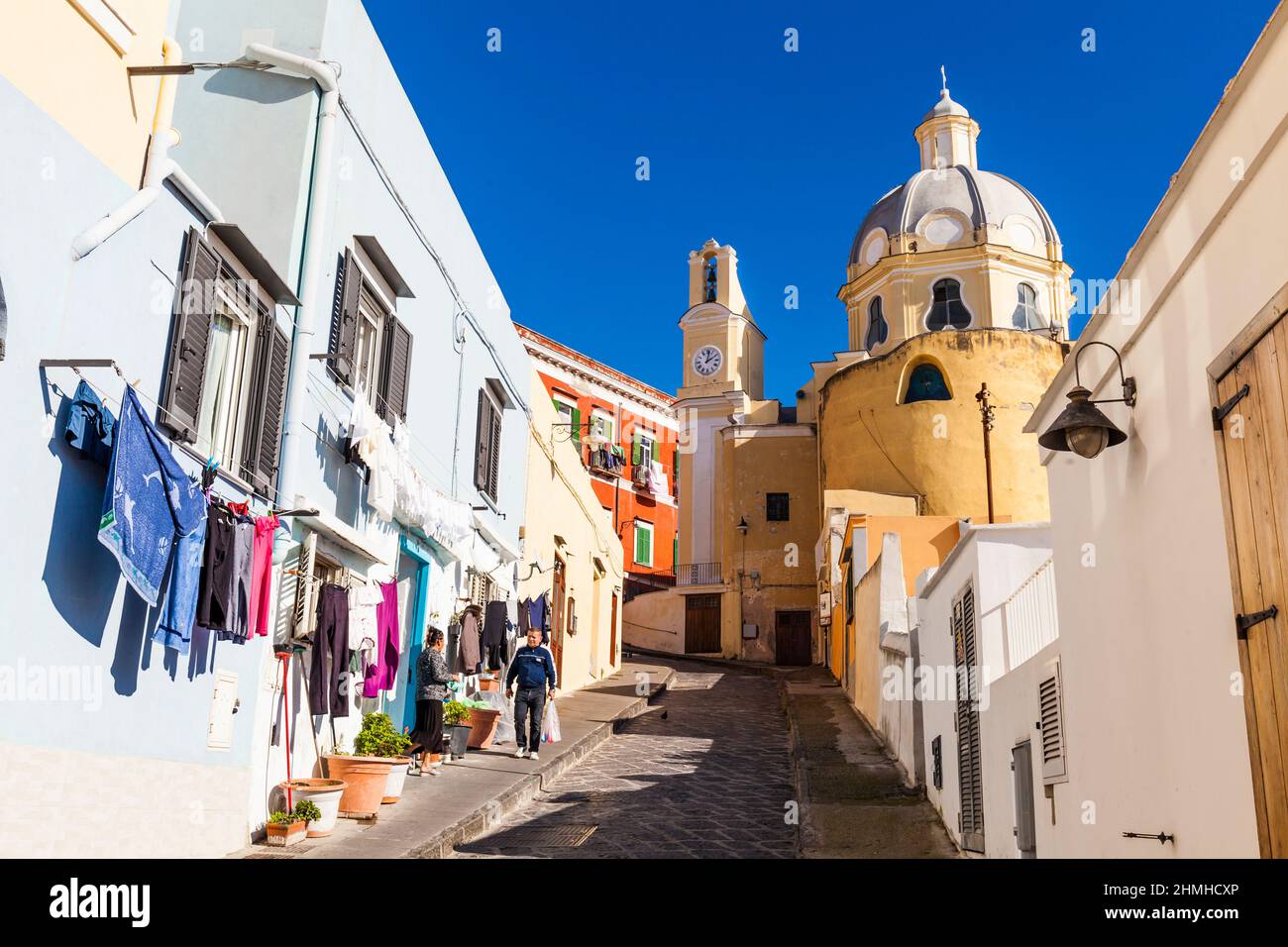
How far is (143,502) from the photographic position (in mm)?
6262

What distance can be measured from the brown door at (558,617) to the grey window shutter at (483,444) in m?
4.82

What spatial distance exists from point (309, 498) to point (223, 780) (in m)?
2.39

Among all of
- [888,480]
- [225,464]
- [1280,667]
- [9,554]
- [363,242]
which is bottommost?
[1280,667]

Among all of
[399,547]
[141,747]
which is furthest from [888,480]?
[141,747]

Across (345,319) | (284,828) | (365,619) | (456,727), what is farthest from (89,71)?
(456,727)

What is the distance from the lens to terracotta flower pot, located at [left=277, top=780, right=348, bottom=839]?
8.25m

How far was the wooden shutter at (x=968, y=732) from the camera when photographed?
8.72 m

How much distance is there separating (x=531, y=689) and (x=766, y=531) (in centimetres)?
2477

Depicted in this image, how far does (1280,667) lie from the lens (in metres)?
4.06

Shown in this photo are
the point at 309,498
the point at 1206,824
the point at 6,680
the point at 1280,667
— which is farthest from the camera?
the point at 309,498

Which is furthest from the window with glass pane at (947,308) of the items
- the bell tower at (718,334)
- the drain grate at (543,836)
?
the drain grate at (543,836)

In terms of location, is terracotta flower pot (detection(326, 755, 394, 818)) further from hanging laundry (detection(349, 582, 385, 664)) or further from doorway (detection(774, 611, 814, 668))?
doorway (detection(774, 611, 814, 668))

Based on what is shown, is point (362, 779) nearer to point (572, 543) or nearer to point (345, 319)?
point (345, 319)
